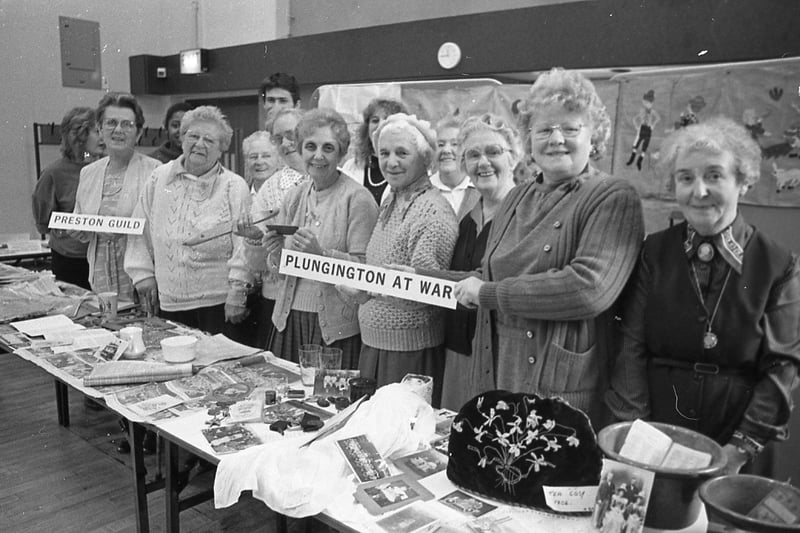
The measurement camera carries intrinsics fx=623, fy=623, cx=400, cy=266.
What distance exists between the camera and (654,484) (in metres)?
1.35

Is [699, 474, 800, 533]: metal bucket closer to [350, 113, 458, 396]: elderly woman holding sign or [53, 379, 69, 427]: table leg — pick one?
[350, 113, 458, 396]: elderly woman holding sign

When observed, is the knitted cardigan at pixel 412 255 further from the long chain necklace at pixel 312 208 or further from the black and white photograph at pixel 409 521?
the black and white photograph at pixel 409 521

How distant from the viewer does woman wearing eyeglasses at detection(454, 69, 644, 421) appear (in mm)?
1798

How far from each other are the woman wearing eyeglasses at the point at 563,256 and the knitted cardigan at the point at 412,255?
0.41 metres

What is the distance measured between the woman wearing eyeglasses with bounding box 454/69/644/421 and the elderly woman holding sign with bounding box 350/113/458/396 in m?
0.44

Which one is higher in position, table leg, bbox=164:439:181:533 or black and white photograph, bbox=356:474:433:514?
black and white photograph, bbox=356:474:433:514

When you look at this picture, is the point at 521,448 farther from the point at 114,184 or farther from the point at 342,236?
the point at 114,184

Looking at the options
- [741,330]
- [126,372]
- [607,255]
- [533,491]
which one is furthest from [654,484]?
[126,372]

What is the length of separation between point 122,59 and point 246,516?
661 centimetres

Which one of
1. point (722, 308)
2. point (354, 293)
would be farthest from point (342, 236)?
point (722, 308)

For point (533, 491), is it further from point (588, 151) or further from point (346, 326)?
point (346, 326)

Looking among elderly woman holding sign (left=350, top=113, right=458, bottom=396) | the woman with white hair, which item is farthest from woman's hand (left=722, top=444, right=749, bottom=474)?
the woman with white hair

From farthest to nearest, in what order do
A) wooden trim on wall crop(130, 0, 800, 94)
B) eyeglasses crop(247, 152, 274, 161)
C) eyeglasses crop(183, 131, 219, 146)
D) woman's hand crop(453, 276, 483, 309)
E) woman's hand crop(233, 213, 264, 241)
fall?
eyeglasses crop(247, 152, 274, 161) < wooden trim on wall crop(130, 0, 800, 94) < eyeglasses crop(183, 131, 219, 146) < woman's hand crop(233, 213, 264, 241) < woman's hand crop(453, 276, 483, 309)

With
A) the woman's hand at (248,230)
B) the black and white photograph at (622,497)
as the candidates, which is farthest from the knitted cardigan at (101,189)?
the black and white photograph at (622,497)
